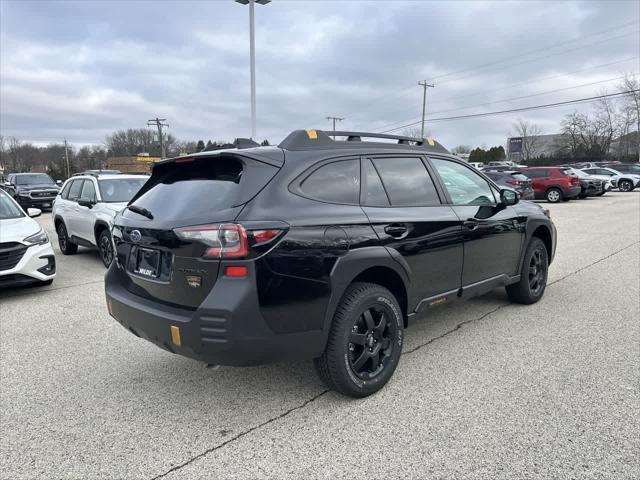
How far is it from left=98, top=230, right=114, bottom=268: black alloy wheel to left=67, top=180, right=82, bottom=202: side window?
173cm

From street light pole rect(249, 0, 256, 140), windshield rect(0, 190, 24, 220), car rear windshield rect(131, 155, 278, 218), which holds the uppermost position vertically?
street light pole rect(249, 0, 256, 140)

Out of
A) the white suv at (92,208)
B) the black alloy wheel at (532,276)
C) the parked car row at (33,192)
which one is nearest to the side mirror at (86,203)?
the white suv at (92,208)

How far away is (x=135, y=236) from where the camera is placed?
326cm

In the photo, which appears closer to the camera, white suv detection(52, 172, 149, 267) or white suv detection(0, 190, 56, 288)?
white suv detection(0, 190, 56, 288)

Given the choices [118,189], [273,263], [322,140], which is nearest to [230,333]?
[273,263]

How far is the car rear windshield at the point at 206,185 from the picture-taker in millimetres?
2934

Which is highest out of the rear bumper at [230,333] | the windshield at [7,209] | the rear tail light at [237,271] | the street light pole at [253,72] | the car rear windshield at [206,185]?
the street light pole at [253,72]

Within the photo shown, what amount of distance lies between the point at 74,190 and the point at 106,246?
7.82 ft

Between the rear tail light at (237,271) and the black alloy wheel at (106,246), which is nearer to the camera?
the rear tail light at (237,271)

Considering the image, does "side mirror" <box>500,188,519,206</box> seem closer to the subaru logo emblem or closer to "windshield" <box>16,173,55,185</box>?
the subaru logo emblem

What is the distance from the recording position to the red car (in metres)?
21.2

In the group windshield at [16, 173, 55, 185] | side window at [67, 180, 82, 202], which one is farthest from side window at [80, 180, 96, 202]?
windshield at [16, 173, 55, 185]

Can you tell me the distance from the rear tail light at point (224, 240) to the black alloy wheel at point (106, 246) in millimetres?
5671

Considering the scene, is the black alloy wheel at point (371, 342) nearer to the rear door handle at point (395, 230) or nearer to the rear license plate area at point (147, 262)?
the rear door handle at point (395, 230)
